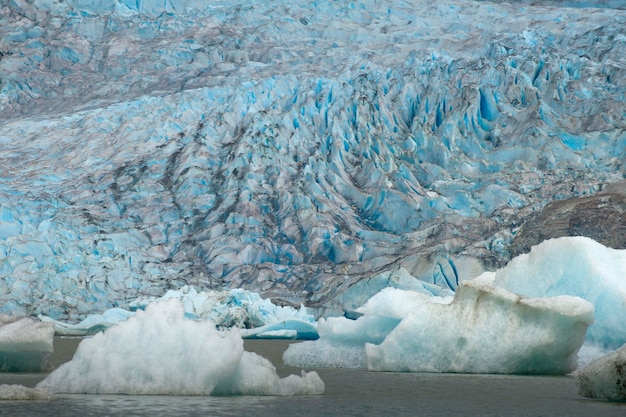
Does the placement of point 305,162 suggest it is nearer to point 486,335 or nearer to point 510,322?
point 486,335

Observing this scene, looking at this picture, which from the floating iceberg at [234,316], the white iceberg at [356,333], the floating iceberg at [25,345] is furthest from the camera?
the floating iceberg at [234,316]

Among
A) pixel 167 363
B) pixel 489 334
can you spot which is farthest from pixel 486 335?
pixel 167 363

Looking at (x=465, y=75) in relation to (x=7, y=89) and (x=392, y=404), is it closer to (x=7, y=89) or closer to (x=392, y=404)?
(x=7, y=89)

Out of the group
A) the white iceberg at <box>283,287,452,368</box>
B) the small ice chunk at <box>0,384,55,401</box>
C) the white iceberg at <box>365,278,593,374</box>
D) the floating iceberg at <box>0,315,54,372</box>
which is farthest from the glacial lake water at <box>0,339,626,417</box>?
the white iceberg at <box>283,287,452,368</box>

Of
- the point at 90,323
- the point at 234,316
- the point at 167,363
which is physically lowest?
the point at 90,323

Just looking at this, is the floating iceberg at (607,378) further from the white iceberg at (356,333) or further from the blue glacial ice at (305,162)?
the blue glacial ice at (305,162)

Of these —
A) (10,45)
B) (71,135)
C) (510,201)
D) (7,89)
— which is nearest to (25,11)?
(10,45)

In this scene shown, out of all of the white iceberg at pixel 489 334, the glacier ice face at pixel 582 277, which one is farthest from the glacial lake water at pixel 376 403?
the glacier ice face at pixel 582 277
